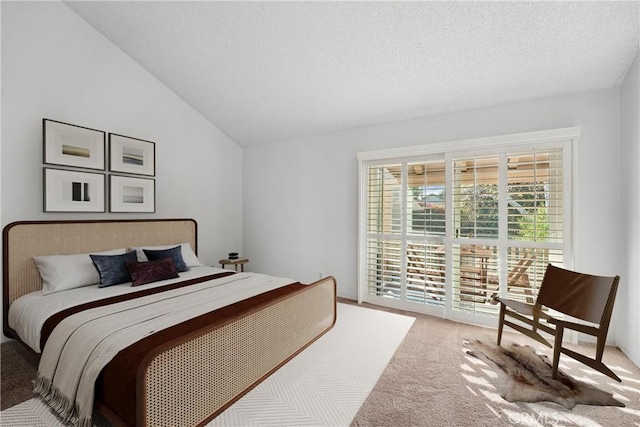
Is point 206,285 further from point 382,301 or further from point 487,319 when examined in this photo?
point 487,319

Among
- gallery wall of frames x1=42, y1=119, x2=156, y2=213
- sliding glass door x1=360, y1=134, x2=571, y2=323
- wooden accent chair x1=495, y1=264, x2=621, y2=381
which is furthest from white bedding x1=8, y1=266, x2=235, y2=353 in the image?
wooden accent chair x1=495, y1=264, x2=621, y2=381

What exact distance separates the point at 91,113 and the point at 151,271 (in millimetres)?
1914

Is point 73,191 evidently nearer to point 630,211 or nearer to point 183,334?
point 183,334

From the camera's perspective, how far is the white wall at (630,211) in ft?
7.59

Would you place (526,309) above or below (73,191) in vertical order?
below

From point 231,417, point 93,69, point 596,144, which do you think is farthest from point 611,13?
point 93,69

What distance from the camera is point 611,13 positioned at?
2018 millimetres

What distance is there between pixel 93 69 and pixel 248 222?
287 cm

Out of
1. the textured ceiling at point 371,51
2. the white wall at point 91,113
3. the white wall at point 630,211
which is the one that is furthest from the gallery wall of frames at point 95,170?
the white wall at point 630,211

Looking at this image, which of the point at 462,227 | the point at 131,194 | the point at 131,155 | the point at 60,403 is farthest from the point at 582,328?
the point at 131,155

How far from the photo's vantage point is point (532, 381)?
2.08m

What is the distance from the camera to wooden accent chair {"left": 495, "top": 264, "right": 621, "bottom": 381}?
2.01 metres

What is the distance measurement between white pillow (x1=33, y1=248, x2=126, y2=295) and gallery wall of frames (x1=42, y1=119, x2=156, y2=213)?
0.55 m

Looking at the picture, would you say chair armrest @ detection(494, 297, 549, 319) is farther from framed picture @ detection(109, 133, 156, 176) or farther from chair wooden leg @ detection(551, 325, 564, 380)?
framed picture @ detection(109, 133, 156, 176)
